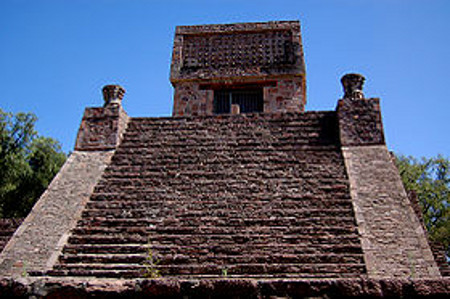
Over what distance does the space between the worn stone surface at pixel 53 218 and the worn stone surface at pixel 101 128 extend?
265 mm

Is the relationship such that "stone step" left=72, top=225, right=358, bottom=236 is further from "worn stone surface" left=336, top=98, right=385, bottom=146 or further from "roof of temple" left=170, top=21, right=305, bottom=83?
"roof of temple" left=170, top=21, right=305, bottom=83

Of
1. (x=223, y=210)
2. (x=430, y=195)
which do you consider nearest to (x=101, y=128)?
Answer: (x=223, y=210)

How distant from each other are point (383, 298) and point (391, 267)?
3574 mm

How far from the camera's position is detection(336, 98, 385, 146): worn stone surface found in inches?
334

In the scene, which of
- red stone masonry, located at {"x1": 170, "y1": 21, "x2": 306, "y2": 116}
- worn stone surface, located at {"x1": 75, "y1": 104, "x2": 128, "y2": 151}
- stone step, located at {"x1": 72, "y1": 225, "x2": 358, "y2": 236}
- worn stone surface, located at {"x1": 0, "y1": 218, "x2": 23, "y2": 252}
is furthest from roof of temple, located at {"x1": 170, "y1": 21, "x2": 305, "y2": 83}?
stone step, located at {"x1": 72, "y1": 225, "x2": 358, "y2": 236}

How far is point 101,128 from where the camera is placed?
30.7 feet

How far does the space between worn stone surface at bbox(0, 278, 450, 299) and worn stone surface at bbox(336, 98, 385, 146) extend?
6225 mm

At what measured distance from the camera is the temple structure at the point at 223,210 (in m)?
5.55

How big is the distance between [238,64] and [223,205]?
6.93 metres

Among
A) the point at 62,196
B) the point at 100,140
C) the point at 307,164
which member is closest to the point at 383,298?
the point at 307,164

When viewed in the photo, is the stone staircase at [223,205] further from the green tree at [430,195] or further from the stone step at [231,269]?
the green tree at [430,195]

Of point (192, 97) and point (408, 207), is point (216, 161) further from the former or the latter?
point (192, 97)

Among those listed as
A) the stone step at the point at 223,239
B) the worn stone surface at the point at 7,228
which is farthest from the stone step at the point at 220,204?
the worn stone surface at the point at 7,228

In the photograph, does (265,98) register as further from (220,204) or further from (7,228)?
(7,228)
